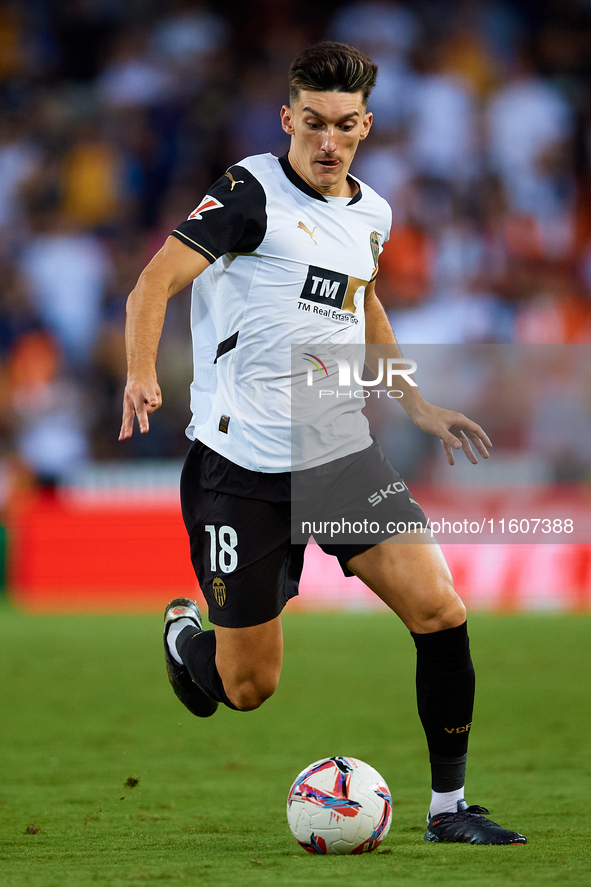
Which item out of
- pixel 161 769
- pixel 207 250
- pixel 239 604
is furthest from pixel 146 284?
pixel 161 769

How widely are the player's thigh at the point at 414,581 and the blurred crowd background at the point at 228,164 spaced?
6.27 meters

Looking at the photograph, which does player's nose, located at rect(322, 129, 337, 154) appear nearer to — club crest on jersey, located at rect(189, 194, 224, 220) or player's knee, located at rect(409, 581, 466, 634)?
club crest on jersey, located at rect(189, 194, 224, 220)

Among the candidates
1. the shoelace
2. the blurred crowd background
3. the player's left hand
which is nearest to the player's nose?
the player's left hand

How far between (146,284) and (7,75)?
11641mm

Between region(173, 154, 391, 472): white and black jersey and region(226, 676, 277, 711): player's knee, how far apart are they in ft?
2.41

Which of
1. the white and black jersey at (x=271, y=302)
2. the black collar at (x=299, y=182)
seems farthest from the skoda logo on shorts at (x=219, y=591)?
the black collar at (x=299, y=182)

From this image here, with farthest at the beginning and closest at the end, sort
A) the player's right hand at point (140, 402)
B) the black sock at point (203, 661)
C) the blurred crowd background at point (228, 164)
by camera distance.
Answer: the blurred crowd background at point (228, 164) → the black sock at point (203, 661) → the player's right hand at point (140, 402)

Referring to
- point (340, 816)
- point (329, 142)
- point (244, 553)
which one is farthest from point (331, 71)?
point (340, 816)

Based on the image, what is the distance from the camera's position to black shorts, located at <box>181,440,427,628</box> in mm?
3998

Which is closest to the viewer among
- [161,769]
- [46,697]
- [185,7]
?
[161,769]

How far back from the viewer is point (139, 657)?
8.12 meters

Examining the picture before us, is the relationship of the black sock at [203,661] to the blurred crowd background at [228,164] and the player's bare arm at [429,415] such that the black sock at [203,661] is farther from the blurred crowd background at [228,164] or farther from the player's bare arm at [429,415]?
the blurred crowd background at [228,164]

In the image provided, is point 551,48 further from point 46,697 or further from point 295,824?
point 295,824

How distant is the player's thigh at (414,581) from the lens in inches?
151
